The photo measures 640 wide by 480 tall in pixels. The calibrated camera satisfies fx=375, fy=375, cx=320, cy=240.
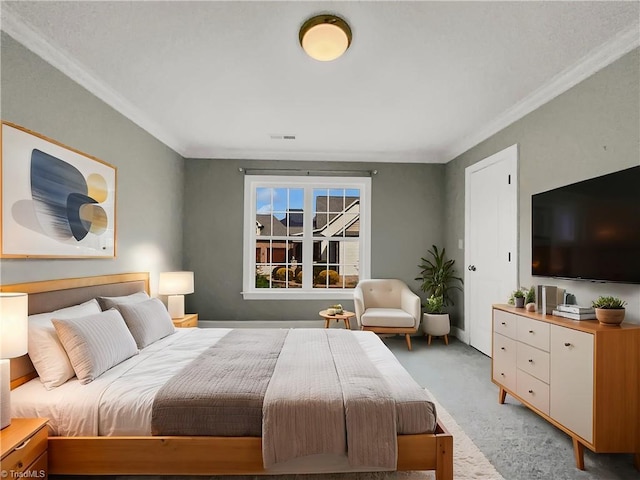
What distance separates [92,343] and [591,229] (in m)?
3.30

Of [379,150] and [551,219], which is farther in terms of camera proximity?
[379,150]

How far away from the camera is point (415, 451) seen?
189 cm

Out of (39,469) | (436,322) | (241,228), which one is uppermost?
(241,228)

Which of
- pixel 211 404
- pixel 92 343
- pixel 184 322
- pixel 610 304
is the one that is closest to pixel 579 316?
pixel 610 304

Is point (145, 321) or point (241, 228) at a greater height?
point (241, 228)

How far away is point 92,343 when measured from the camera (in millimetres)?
A: 2252

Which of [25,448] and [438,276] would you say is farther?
[438,276]

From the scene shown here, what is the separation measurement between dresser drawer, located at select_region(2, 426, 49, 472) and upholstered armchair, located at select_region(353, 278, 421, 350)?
3305 mm

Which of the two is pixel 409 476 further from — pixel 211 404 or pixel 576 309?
pixel 576 309

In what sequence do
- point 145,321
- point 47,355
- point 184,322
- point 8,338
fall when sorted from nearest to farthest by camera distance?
point 8,338, point 47,355, point 145,321, point 184,322

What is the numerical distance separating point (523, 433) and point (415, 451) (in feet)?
3.71

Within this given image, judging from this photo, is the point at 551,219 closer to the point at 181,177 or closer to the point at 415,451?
the point at 415,451

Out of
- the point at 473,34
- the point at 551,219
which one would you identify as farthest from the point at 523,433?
the point at 473,34

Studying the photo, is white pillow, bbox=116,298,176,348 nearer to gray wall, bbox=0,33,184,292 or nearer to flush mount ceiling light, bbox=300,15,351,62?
gray wall, bbox=0,33,184,292
